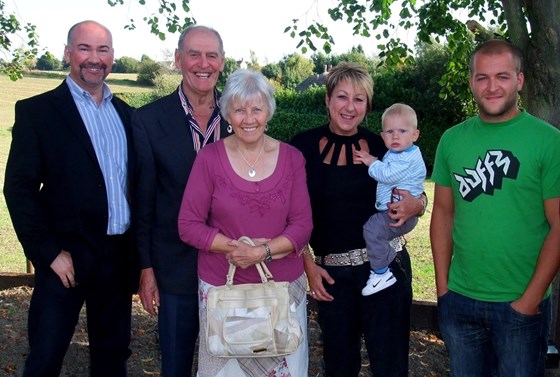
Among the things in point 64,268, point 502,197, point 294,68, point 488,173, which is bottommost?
point 64,268

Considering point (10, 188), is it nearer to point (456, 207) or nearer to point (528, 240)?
point (456, 207)

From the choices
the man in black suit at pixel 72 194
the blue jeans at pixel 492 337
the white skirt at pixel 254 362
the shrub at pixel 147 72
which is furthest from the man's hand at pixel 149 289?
the shrub at pixel 147 72

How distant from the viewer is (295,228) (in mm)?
2893

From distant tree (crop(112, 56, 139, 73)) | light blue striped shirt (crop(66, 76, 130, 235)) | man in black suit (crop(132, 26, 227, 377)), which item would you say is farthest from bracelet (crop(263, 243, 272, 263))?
distant tree (crop(112, 56, 139, 73))

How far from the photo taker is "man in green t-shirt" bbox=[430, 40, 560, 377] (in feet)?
8.49

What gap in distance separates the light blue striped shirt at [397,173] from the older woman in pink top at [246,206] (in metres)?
0.41

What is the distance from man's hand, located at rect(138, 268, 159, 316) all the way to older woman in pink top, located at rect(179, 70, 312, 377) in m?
0.41

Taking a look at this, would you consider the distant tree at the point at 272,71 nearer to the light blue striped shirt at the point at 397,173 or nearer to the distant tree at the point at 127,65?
the distant tree at the point at 127,65

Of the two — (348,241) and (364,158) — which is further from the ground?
(364,158)

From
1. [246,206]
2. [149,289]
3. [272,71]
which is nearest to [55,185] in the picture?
[149,289]

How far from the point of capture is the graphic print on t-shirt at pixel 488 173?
2609mm

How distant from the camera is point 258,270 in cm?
283

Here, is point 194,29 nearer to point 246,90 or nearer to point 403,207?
point 246,90

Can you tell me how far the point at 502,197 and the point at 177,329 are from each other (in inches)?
72.2
